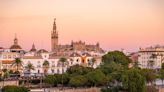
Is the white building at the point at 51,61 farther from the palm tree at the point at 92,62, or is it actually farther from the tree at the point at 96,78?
the tree at the point at 96,78

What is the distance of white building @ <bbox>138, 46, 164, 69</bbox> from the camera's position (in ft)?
84.3

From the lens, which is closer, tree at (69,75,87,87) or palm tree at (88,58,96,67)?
tree at (69,75,87,87)

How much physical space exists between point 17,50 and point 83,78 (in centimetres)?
1153

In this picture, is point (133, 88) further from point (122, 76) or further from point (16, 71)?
point (16, 71)

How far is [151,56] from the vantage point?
86.7 feet

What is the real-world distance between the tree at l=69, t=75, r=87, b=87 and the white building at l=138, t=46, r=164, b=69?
1080 cm

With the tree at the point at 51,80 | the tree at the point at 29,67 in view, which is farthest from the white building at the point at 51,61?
the tree at the point at 51,80

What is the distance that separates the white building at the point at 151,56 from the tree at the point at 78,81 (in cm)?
1080

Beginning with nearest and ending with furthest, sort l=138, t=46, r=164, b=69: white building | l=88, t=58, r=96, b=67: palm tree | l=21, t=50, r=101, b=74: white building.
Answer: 1. l=21, t=50, r=101, b=74: white building
2. l=88, t=58, r=96, b=67: palm tree
3. l=138, t=46, r=164, b=69: white building

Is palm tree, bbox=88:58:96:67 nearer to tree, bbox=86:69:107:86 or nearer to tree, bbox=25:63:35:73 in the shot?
tree, bbox=25:63:35:73

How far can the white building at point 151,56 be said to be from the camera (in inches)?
1012

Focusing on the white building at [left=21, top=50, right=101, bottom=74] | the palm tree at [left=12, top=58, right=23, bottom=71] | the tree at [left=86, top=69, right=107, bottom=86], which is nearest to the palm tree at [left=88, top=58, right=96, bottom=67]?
the white building at [left=21, top=50, right=101, bottom=74]

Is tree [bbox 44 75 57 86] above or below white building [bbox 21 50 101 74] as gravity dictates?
below

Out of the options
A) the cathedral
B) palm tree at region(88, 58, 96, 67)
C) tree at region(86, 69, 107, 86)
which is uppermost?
the cathedral
